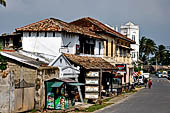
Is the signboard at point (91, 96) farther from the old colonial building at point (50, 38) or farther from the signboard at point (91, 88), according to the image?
the old colonial building at point (50, 38)

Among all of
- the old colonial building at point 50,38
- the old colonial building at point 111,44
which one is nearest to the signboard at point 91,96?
the old colonial building at point 50,38

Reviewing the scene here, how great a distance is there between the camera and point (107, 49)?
1532 inches

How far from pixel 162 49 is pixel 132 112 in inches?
4358

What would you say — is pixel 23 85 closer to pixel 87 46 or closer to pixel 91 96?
pixel 91 96

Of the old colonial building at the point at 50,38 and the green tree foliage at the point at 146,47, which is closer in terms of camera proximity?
the old colonial building at the point at 50,38

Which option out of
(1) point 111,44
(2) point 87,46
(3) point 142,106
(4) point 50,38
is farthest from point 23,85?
(1) point 111,44

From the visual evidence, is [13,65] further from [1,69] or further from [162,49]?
[162,49]

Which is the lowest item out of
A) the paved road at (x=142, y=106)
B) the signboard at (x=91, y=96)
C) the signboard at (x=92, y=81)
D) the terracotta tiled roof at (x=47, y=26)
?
the paved road at (x=142, y=106)

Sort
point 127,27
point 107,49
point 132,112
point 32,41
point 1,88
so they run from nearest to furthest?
point 1,88, point 132,112, point 32,41, point 107,49, point 127,27

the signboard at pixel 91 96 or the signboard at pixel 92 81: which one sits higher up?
the signboard at pixel 92 81

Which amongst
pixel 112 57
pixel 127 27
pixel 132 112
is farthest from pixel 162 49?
pixel 132 112

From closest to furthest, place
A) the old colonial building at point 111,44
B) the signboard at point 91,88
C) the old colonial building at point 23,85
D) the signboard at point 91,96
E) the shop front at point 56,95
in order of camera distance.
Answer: the old colonial building at point 23,85 → the shop front at point 56,95 → the signboard at point 91,96 → the signboard at point 91,88 → the old colonial building at point 111,44

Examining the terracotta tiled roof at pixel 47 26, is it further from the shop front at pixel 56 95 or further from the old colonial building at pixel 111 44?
the old colonial building at pixel 111 44

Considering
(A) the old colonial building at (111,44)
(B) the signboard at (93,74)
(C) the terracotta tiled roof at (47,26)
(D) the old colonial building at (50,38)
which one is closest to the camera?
(B) the signboard at (93,74)
